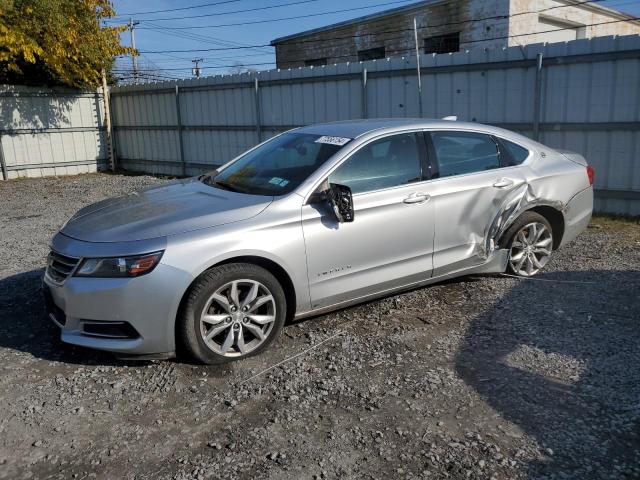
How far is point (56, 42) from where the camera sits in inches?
575

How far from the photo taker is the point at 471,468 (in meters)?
2.80

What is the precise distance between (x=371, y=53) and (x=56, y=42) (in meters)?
13.0

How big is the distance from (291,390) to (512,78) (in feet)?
23.3

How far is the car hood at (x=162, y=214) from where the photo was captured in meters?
3.77

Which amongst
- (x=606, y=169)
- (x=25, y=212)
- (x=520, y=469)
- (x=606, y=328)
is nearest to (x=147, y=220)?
(x=520, y=469)

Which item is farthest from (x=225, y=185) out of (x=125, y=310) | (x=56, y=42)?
(x=56, y=42)

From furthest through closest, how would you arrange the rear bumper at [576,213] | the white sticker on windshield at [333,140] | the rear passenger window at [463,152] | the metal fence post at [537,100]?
1. the metal fence post at [537,100]
2. the rear bumper at [576,213]
3. the rear passenger window at [463,152]
4. the white sticker on windshield at [333,140]

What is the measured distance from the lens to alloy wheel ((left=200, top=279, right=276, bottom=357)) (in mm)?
3803

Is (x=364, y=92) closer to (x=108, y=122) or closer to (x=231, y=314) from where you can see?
(x=231, y=314)

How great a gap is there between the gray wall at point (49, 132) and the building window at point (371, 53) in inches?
449

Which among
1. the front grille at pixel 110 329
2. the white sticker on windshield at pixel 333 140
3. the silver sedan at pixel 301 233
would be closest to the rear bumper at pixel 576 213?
the silver sedan at pixel 301 233

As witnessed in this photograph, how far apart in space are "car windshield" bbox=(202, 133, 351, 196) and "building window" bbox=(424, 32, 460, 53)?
1765 cm

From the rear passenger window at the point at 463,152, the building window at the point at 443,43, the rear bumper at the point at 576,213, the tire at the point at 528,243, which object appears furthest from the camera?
the building window at the point at 443,43

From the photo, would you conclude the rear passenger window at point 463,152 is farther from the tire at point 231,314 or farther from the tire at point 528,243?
the tire at point 231,314
